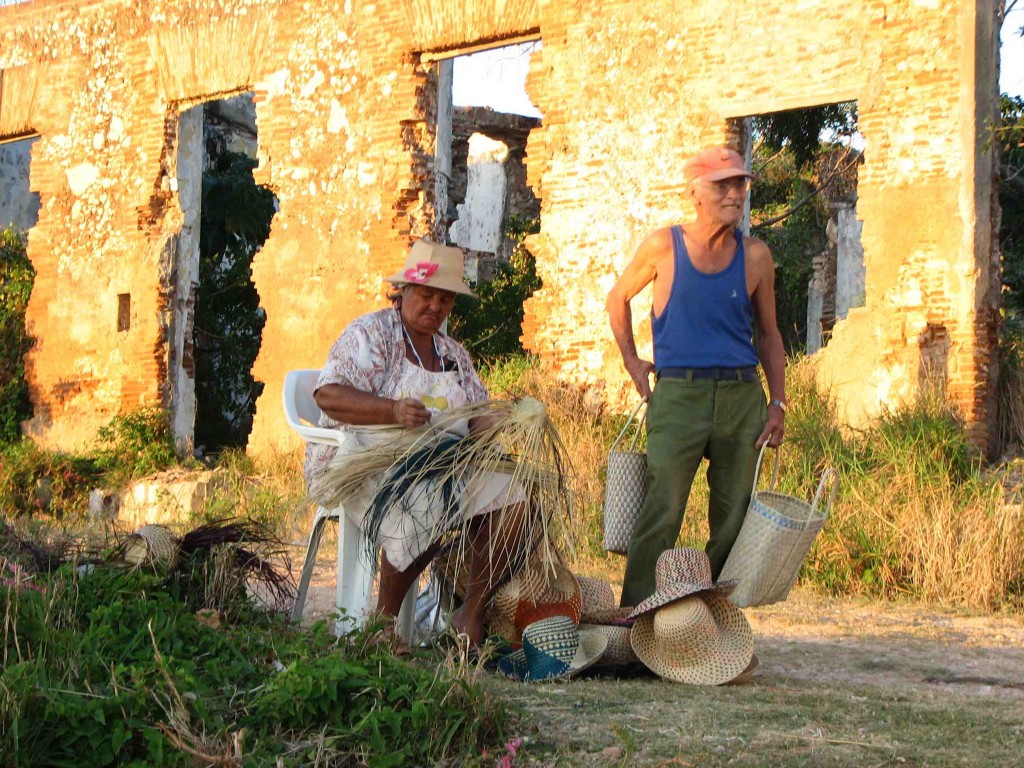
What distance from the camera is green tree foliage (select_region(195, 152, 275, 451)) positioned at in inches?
572

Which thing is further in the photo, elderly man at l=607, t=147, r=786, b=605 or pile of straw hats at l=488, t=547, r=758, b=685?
elderly man at l=607, t=147, r=786, b=605

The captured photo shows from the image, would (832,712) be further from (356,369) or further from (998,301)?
(998,301)

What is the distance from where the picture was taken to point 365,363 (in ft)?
16.1

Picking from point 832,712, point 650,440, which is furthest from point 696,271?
point 832,712

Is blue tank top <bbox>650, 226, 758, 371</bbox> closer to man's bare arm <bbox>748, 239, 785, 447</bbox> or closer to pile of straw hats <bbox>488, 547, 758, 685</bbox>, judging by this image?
man's bare arm <bbox>748, 239, 785, 447</bbox>

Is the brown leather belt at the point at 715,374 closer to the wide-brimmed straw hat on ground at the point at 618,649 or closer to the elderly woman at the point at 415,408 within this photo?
the elderly woman at the point at 415,408

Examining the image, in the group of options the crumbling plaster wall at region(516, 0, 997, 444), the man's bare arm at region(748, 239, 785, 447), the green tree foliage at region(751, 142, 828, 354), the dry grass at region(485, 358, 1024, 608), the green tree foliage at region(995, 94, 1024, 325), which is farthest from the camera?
the green tree foliage at region(751, 142, 828, 354)

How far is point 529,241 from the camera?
10.2 metres

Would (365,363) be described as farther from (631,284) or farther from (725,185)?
(725,185)

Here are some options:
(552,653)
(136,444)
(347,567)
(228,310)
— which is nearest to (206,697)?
(552,653)

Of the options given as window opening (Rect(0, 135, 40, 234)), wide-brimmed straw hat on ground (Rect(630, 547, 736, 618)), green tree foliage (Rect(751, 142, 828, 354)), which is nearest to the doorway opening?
window opening (Rect(0, 135, 40, 234))

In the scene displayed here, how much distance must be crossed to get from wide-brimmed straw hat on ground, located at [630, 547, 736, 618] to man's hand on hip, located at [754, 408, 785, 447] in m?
0.60

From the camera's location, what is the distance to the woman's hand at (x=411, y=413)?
467 centimetres

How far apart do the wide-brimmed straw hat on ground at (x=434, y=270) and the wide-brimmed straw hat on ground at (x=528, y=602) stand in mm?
1067
